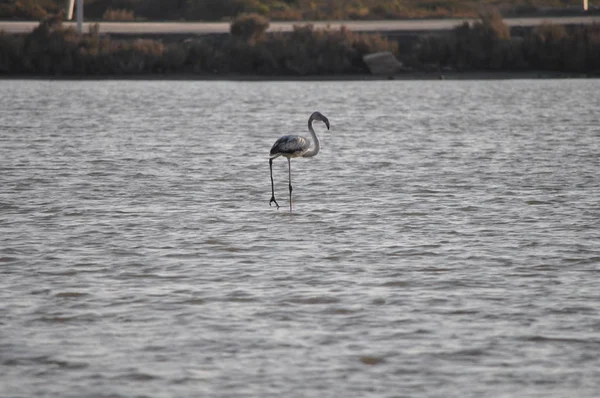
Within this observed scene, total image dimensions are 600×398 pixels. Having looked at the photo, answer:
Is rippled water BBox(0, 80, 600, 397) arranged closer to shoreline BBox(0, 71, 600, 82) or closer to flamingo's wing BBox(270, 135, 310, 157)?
flamingo's wing BBox(270, 135, 310, 157)

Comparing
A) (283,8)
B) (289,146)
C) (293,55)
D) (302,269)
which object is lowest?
(302,269)

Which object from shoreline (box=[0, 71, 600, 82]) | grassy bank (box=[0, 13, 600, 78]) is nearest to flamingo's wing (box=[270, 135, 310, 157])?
shoreline (box=[0, 71, 600, 82])

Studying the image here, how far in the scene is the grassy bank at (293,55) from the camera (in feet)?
158

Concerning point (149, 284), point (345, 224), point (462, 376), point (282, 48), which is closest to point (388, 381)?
point (462, 376)

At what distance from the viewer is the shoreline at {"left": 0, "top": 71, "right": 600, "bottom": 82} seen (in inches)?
1868

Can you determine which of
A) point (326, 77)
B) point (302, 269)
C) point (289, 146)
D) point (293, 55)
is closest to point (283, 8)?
point (293, 55)

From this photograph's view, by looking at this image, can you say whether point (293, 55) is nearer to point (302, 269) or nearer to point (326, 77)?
point (326, 77)

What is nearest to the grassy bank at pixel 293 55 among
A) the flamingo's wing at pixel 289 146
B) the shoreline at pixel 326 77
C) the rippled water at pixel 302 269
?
the shoreline at pixel 326 77

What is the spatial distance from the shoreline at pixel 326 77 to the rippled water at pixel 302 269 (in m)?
21.8

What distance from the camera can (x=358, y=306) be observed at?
10070 millimetres

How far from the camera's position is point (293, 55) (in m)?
48.8

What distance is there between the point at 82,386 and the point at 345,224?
681cm

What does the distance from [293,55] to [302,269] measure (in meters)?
37.6

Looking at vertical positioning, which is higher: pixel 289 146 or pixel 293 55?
pixel 293 55
